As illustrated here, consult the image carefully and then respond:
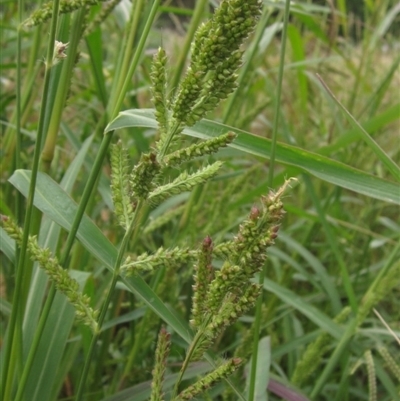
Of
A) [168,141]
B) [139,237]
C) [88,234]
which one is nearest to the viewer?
[168,141]

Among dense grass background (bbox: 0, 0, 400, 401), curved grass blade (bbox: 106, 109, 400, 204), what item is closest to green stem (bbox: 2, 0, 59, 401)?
dense grass background (bbox: 0, 0, 400, 401)

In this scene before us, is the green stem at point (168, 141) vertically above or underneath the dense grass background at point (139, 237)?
above

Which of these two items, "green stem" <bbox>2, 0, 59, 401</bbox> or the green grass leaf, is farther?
the green grass leaf

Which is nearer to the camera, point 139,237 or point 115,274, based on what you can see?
point 115,274

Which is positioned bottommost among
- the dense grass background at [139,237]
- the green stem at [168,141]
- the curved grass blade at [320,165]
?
the dense grass background at [139,237]

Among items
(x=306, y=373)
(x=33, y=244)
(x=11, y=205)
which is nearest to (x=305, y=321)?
(x=306, y=373)

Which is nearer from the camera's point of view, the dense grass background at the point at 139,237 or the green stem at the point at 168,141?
the green stem at the point at 168,141

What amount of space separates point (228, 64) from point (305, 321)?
972mm

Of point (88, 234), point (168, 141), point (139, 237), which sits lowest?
point (139, 237)

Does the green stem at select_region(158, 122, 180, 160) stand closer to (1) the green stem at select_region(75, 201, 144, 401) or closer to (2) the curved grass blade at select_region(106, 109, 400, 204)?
(1) the green stem at select_region(75, 201, 144, 401)

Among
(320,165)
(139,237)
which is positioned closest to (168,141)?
(320,165)

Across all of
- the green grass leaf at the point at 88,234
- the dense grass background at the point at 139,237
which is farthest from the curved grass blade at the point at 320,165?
the green grass leaf at the point at 88,234

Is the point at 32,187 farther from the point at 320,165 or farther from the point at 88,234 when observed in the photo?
the point at 320,165

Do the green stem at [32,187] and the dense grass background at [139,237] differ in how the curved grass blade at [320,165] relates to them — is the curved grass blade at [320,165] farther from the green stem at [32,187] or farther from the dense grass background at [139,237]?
the green stem at [32,187]
